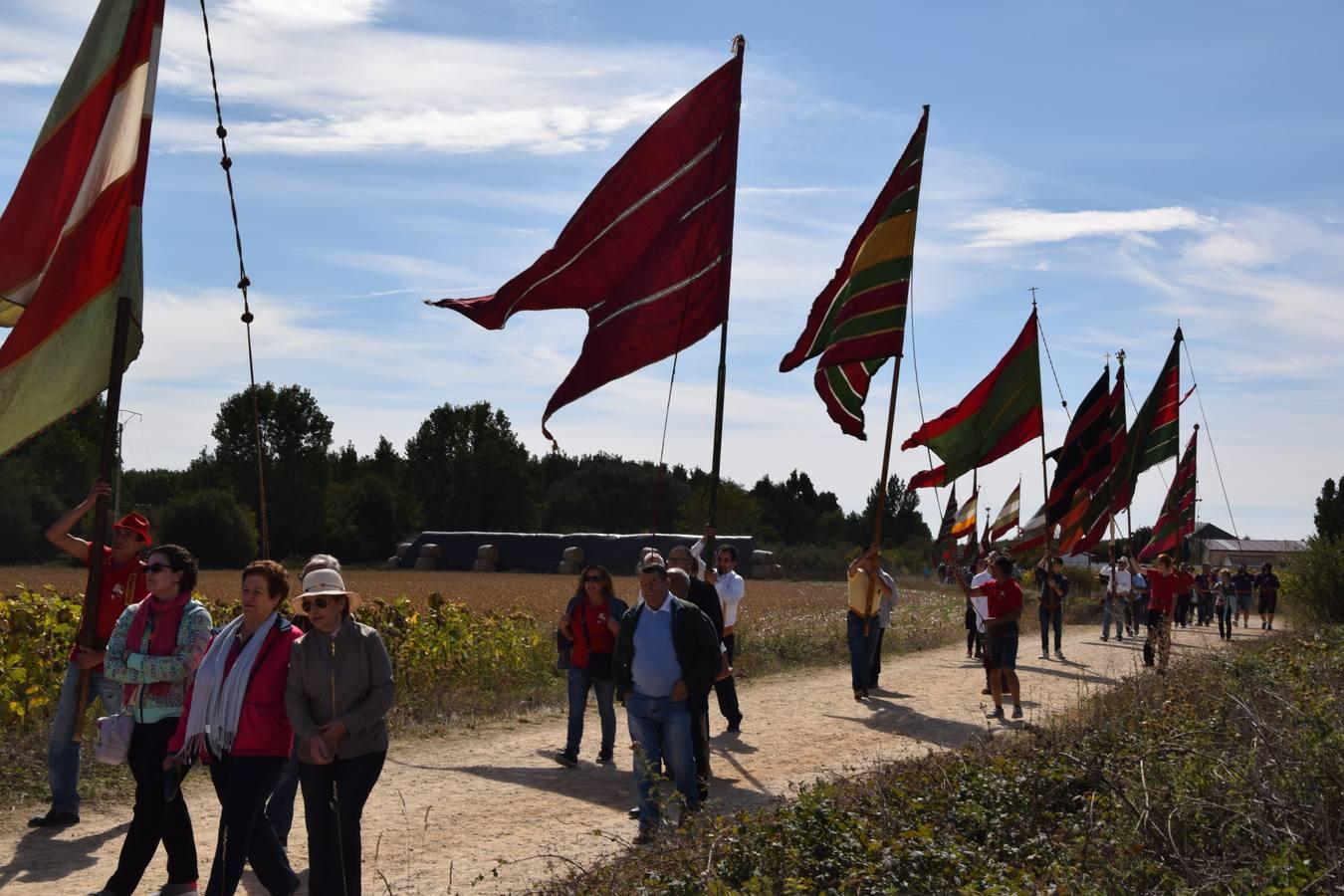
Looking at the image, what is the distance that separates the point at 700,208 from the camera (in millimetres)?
12195

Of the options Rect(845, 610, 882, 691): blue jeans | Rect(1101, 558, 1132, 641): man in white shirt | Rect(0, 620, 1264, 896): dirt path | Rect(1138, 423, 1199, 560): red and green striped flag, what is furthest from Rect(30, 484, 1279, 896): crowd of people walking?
Rect(1138, 423, 1199, 560): red and green striped flag

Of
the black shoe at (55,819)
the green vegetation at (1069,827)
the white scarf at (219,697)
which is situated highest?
the white scarf at (219,697)

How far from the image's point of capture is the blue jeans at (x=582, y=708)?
12.0 metres

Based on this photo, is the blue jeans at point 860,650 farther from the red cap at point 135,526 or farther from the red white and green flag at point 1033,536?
the red cap at point 135,526

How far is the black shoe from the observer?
353 inches

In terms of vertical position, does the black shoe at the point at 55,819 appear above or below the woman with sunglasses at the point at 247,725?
below

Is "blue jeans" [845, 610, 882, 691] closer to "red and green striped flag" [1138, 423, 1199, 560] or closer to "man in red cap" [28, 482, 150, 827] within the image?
"man in red cap" [28, 482, 150, 827]

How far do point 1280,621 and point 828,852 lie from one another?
3780 cm

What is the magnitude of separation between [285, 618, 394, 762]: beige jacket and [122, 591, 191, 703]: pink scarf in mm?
1066

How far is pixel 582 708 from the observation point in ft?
39.7

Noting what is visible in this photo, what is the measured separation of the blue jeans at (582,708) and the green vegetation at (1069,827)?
263 centimetres

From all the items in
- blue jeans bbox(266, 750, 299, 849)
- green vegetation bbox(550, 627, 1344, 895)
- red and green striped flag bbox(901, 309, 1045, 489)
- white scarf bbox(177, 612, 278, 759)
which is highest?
red and green striped flag bbox(901, 309, 1045, 489)

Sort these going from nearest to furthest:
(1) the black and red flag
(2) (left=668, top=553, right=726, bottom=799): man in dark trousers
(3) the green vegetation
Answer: (3) the green vegetation
(2) (left=668, top=553, right=726, bottom=799): man in dark trousers
(1) the black and red flag

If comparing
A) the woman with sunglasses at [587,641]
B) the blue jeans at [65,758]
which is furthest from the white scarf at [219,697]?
the woman with sunglasses at [587,641]
